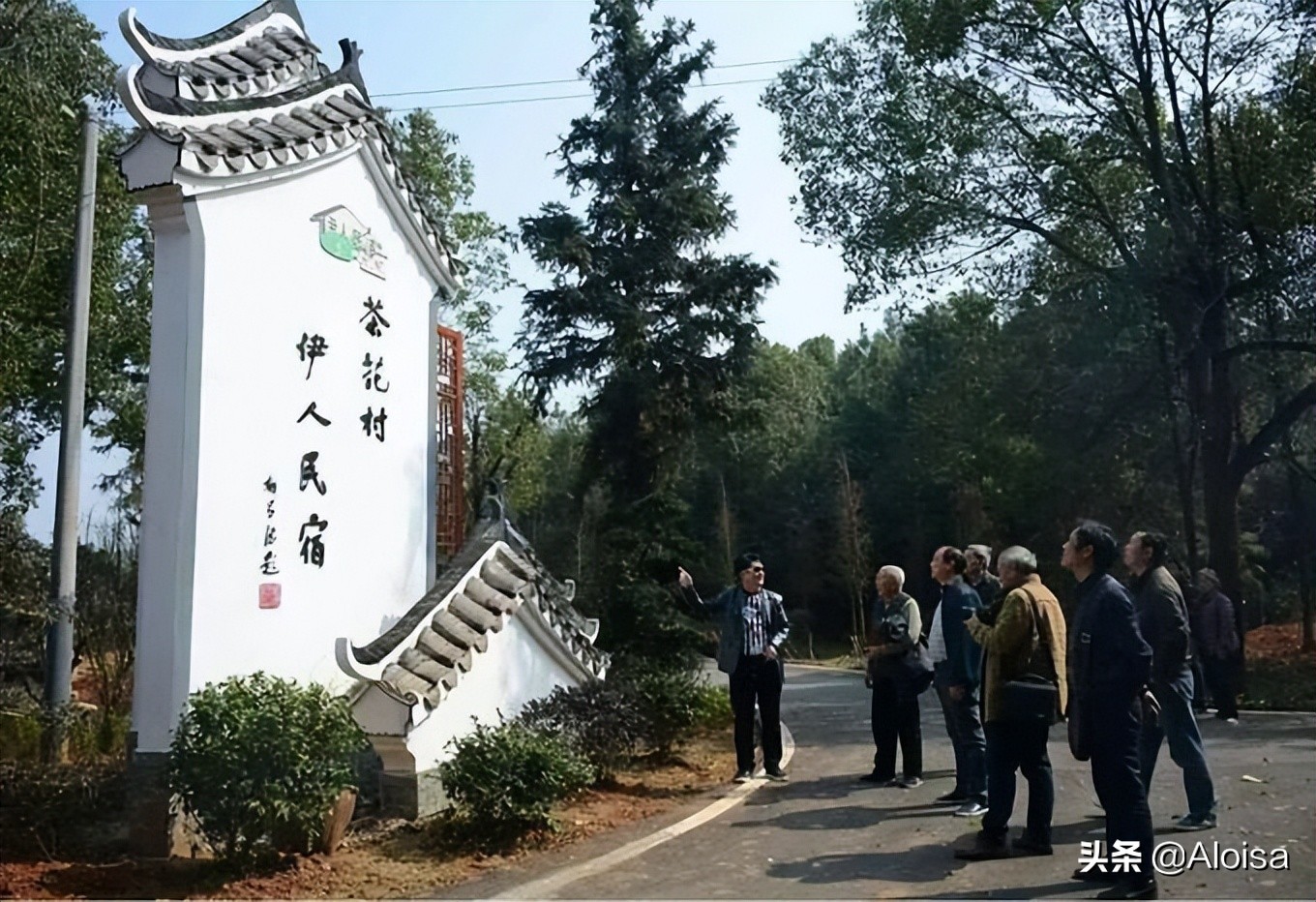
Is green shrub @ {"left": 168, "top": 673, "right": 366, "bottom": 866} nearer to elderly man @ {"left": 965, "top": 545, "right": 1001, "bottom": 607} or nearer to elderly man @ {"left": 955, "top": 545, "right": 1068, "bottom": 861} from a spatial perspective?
elderly man @ {"left": 955, "top": 545, "right": 1068, "bottom": 861}

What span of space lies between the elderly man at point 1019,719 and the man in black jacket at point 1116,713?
1.79 feet

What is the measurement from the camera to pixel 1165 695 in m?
6.78

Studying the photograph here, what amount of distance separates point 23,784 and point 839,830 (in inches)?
198

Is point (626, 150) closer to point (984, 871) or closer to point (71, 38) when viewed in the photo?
point (71, 38)

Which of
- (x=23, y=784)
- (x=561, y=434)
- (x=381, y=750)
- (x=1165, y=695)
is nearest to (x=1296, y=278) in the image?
(x=1165, y=695)

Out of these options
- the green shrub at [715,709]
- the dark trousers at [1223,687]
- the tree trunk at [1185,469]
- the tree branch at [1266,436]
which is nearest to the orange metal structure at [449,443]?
the green shrub at [715,709]

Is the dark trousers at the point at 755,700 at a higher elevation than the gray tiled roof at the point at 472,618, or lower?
lower

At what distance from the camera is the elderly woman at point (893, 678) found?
8383mm

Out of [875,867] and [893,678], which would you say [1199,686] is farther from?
[875,867]

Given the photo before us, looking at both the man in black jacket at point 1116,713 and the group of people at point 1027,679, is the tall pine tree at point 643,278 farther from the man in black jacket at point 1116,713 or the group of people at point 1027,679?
the man in black jacket at point 1116,713

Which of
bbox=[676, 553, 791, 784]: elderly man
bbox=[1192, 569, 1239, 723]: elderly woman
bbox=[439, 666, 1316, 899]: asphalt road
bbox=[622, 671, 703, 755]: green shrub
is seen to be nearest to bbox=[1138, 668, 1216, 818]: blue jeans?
bbox=[439, 666, 1316, 899]: asphalt road

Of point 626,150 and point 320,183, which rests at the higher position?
point 626,150

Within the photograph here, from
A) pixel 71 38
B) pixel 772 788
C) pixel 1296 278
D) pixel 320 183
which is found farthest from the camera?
pixel 1296 278

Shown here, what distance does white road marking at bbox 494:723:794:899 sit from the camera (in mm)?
6055
